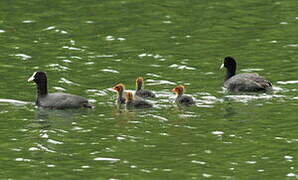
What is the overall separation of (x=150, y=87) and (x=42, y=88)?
337 centimetres

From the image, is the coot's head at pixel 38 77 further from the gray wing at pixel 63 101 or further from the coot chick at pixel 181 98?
the coot chick at pixel 181 98

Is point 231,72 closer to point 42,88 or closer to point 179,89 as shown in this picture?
point 179,89

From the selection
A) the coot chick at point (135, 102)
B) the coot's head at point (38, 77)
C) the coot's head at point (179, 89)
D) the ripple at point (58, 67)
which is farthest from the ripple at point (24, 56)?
the coot's head at point (179, 89)

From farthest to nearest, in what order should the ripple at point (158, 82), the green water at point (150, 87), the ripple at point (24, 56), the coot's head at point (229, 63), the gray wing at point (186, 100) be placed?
the ripple at point (24, 56)
the coot's head at point (229, 63)
the ripple at point (158, 82)
the gray wing at point (186, 100)
the green water at point (150, 87)

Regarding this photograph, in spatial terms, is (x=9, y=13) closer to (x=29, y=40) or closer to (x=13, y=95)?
(x=29, y=40)

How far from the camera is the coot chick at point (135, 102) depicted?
1198 inches

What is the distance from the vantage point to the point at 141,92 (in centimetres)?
3161

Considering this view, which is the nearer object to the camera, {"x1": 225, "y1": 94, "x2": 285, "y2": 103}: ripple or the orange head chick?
{"x1": 225, "y1": 94, "x2": 285, "y2": 103}: ripple

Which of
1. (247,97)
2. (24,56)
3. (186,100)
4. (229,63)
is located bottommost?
(247,97)

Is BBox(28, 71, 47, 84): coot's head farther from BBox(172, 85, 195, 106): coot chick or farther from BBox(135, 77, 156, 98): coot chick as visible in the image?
BBox(172, 85, 195, 106): coot chick

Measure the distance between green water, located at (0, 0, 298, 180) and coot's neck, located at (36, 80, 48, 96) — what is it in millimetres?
543

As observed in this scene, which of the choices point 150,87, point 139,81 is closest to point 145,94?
point 139,81

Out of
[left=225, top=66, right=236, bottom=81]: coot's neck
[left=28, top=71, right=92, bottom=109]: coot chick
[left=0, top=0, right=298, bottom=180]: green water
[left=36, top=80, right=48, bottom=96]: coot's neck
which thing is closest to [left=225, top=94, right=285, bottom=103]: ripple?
[left=0, top=0, right=298, bottom=180]: green water

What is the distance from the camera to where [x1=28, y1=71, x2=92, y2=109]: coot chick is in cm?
3058
